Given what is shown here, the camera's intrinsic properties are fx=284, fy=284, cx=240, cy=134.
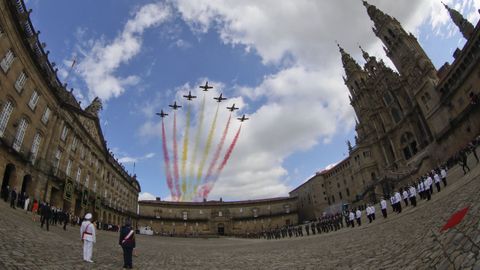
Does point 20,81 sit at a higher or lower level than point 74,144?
higher

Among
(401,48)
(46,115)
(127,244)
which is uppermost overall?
(401,48)

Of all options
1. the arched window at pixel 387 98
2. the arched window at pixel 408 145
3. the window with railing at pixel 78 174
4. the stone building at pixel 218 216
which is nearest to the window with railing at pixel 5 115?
the window with railing at pixel 78 174

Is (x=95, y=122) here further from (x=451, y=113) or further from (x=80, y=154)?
(x=451, y=113)

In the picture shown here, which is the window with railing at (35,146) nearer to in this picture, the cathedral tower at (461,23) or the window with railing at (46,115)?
the window with railing at (46,115)

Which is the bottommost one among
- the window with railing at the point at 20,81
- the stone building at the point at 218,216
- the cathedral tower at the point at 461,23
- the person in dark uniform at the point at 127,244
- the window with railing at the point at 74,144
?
the person in dark uniform at the point at 127,244

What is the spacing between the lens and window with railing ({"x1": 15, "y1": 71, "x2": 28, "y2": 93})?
25.0m

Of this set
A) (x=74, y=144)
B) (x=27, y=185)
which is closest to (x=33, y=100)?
(x=27, y=185)

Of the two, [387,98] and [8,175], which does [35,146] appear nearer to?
[8,175]

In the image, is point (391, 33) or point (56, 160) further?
point (391, 33)

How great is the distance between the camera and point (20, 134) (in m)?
26.4

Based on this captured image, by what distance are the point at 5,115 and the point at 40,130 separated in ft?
20.3

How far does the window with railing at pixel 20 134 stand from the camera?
1004 inches

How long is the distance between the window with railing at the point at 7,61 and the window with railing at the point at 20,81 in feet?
5.61

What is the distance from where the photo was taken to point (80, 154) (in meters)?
40.3
